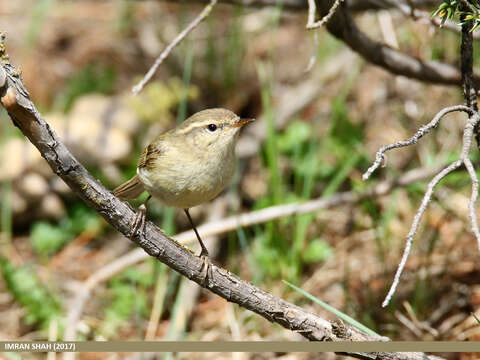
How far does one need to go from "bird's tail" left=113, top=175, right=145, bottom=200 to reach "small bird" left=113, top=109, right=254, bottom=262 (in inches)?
4.0

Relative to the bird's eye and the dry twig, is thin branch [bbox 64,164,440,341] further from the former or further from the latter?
the dry twig

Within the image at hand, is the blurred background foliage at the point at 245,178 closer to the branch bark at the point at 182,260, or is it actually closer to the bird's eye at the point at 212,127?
the bird's eye at the point at 212,127

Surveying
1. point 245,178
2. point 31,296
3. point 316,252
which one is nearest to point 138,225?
point 31,296

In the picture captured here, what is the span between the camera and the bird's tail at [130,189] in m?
3.41

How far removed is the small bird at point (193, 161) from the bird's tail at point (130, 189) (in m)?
0.10

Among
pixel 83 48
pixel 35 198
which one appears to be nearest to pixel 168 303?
pixel 35 198

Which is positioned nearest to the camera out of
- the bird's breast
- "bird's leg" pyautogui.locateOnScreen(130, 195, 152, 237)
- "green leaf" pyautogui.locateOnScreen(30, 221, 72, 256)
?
"bird's leg" pyautogui.locateOnScreen(130, 195, 152, 237)

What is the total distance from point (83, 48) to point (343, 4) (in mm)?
4382

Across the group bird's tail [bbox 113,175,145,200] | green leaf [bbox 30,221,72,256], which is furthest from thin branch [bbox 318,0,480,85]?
green leaf [bbox 30,221,72,256]

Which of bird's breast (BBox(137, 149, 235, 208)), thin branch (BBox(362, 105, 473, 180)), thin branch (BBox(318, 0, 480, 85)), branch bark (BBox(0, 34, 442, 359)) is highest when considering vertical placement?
thin branch (BBox(318, 0, 480, 85))

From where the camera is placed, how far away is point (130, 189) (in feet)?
11.4

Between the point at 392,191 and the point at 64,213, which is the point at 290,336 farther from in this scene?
the point at 64,213

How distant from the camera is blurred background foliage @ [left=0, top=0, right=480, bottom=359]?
3961 mm

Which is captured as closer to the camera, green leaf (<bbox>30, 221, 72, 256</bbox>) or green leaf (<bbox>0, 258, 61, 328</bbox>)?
green leaf (<bbox>0, 258, 61, 328</bbox>)
